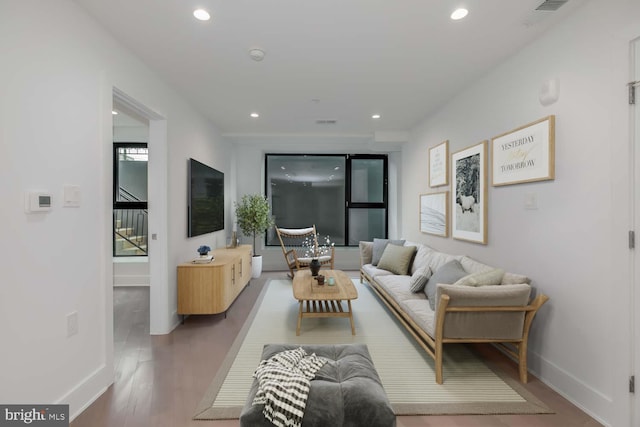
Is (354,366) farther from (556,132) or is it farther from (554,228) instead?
(556,132)

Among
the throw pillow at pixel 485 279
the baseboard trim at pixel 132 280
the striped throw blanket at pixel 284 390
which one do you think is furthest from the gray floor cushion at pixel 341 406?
the baseboard trim at pixel 132 280

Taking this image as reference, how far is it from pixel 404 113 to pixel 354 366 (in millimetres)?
3561

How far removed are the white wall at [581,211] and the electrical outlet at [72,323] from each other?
11.1ft

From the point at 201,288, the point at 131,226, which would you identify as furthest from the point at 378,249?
the point at 131,226

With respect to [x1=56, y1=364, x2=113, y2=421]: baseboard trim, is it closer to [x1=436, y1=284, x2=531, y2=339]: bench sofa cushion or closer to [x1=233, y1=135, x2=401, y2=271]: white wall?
[x1=436, y1=284, x2=531, y2=339]: bench sofa cushion

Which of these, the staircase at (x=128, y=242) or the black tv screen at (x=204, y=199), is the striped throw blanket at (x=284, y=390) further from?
the staircase at (x=128, y=242)

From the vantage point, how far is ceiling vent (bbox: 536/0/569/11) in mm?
1880

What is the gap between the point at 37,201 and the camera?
161 centimetres

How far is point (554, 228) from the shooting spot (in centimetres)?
215

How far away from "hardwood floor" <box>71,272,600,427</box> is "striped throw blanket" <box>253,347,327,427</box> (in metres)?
0.58

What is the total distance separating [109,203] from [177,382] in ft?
4.88

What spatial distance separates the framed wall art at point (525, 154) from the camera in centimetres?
217

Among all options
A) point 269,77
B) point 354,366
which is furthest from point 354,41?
point 354,366

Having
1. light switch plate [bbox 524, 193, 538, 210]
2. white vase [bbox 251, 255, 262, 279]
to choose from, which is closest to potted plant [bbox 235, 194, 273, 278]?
white vase [bbox 251, 255, 262, 279]
